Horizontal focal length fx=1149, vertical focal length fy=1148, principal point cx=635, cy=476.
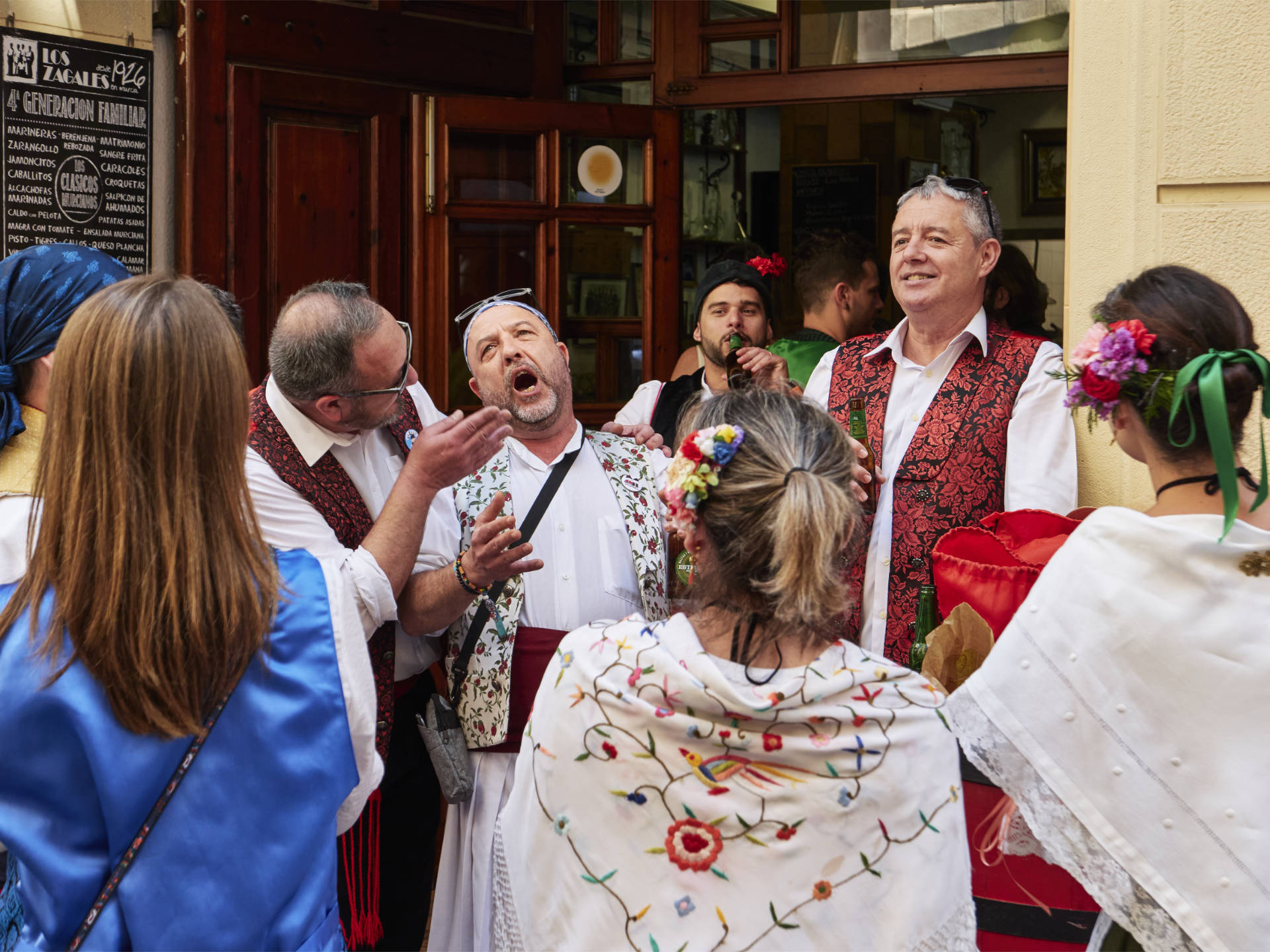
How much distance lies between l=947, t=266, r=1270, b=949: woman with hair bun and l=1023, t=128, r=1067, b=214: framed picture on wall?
5.31m

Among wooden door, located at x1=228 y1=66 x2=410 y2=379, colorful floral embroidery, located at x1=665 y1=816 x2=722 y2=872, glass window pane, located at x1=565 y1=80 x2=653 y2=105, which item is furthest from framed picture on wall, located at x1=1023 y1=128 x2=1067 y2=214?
colorful floral embroidery, located at x1=665 y1=816 x2=722 y2=872

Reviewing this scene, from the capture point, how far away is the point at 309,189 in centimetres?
406

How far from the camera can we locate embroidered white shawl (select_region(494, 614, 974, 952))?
4.88ft

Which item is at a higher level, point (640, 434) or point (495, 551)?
point (640, 434)

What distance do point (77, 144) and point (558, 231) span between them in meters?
1.64

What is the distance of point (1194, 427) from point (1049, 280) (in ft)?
18.2

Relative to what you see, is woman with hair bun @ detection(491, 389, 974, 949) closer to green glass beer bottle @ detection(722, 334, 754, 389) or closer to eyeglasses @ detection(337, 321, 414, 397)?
eyeglasses @ detection(337, 321, 414, 397)

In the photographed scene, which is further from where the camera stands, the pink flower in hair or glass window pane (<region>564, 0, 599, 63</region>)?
glass window pane (<region>564, 0, 599, 63</region>)

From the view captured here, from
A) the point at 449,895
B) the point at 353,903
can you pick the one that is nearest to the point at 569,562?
the point at 449,895

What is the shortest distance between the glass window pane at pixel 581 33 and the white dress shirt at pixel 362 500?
255 centimetres

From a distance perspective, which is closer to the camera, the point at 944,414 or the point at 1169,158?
the point at 944,414

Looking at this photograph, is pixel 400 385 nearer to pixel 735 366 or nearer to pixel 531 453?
pixel 531 453

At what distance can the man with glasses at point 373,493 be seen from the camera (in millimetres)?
2299

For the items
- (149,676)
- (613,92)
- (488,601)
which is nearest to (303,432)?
(488,601)
